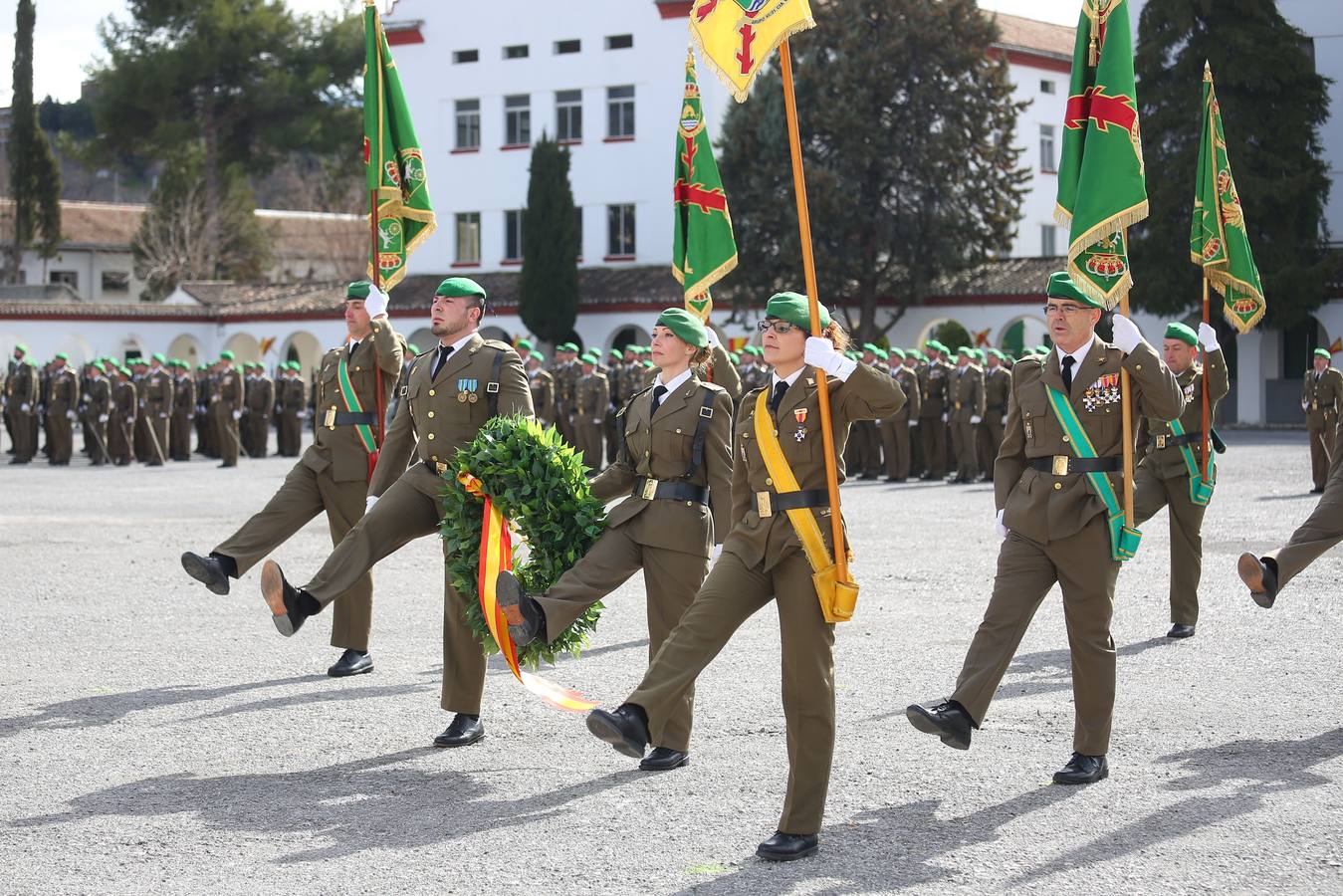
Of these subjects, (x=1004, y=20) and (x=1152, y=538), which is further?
(x=1004, y=20)

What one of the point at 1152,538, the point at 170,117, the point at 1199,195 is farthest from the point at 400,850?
the point at 170,117

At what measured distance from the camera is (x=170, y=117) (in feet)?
213

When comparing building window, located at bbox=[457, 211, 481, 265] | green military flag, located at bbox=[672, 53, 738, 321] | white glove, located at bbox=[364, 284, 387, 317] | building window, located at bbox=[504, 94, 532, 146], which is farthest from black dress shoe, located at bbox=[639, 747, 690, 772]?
building window, located at bbox=[457, 211, 481, 265]

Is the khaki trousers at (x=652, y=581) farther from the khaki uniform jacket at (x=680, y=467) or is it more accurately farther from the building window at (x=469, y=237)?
the building window at (x=469, y=237)

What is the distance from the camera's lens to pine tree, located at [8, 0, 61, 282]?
222 feet

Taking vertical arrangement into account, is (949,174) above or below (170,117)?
below

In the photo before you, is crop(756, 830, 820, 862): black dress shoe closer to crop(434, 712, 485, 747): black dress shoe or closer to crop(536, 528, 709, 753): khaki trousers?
crop(536, 528, 709, 753): khaki trousers

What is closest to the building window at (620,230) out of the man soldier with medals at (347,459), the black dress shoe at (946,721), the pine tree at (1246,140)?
the pine tree at (1246,140)

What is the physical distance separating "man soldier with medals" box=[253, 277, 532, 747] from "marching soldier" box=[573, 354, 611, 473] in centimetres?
1922

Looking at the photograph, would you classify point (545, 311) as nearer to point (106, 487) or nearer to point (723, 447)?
point (106, 487)

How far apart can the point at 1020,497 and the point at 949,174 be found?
36829mm

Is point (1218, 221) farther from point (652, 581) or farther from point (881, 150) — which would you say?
point (881, 150)

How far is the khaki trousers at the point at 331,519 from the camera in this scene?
364 inches

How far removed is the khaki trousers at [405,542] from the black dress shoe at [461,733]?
4 centimetres
